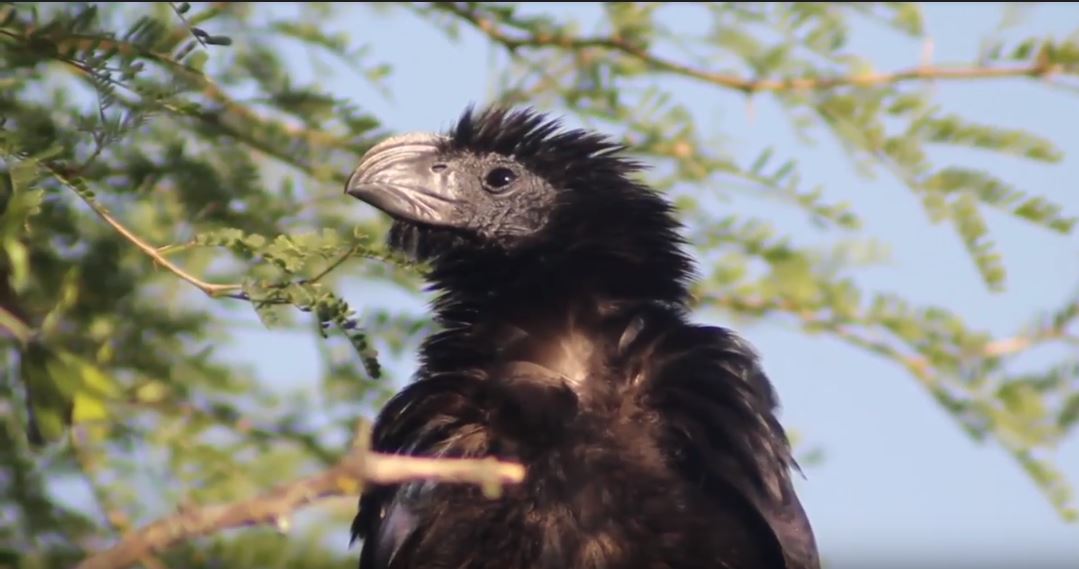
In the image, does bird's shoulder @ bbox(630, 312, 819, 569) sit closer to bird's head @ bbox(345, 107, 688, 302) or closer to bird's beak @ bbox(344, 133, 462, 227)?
bird's head @ bbox(345, 107, 688, 302)

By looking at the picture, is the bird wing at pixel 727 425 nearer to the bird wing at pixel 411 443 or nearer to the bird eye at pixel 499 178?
the bird wing at pixel 411 443

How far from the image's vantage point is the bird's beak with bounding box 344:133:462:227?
9.09 feet

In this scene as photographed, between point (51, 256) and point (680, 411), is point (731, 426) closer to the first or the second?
point (680, 411)

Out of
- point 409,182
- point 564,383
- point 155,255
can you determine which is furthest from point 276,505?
point 409,182

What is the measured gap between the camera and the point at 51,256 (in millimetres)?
2758

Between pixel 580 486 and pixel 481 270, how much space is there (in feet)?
1.80

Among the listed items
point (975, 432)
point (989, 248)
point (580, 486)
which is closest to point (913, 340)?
point (975, 432)

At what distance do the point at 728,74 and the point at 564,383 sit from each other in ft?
2.99

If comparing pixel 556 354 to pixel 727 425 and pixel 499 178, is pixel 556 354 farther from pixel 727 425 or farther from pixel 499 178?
pixel 499 178

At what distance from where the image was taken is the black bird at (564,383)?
2.48 meters

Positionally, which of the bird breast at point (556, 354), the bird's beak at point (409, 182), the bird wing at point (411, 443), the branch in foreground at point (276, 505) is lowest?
the bird wing at point (411, 443)

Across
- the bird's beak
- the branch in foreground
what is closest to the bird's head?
the bird's beak

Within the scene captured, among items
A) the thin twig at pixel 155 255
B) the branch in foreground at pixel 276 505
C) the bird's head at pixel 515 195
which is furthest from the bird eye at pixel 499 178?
A: the branch in foreground at pixel 276 505

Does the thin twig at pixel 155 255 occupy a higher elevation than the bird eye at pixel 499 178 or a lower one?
higher
